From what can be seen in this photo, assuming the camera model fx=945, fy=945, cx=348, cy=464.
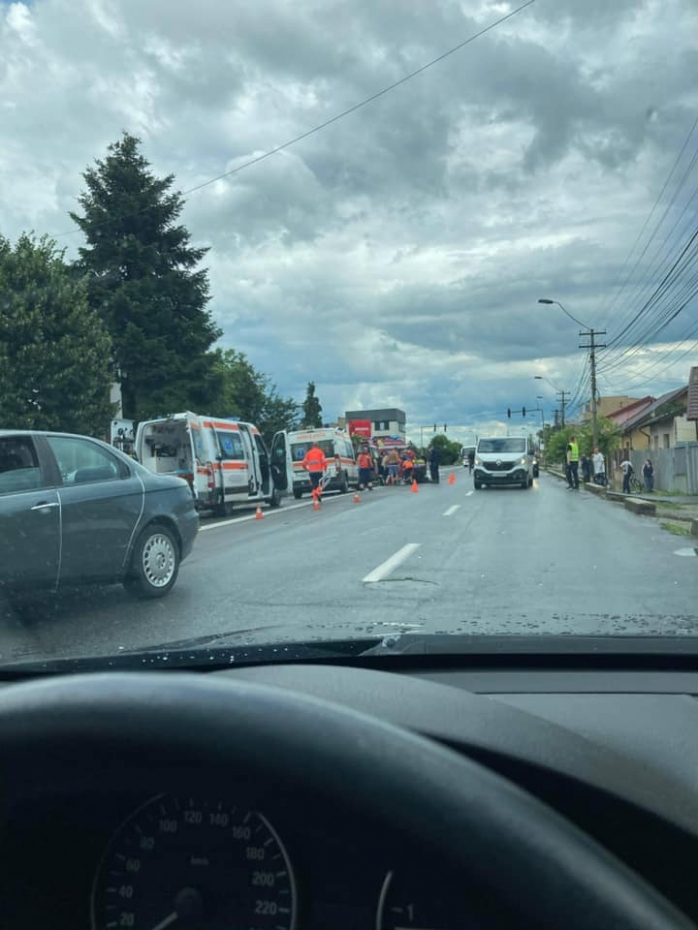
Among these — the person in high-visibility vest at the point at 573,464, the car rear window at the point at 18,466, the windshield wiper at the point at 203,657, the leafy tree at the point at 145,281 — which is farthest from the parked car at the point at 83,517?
the leafy tree at the point at 145,281

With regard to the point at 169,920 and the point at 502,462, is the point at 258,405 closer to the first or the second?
the point at 502,462

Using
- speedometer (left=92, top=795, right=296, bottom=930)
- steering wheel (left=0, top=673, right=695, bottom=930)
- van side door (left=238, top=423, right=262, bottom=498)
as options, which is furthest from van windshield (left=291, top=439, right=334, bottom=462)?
steering wheel (left=0, top=673, right=695, bottom=930)

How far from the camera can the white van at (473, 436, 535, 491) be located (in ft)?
103

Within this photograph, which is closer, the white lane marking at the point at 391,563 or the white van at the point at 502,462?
the white lane marking at the point at 391,563

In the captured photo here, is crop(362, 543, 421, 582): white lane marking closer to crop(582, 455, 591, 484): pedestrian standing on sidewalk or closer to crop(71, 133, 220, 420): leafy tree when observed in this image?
crop(71, 133, 220, 420): leafy tree

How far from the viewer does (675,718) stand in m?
2.31

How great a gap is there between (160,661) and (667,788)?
1.61 m

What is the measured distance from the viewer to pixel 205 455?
67.9 feet

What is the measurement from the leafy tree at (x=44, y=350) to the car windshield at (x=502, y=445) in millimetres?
13929

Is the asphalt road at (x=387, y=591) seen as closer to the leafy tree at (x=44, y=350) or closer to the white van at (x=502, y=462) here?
the leafy tree at (x=44, y=350)

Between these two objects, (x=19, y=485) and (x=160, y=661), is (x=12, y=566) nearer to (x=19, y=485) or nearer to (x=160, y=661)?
(x=19, y=485)

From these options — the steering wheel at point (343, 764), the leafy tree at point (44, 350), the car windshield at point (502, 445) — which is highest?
the leafy tree at point (44, 350)

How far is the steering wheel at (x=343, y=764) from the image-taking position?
1.12 meters

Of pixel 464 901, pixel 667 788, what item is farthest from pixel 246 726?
pixel 667 788
